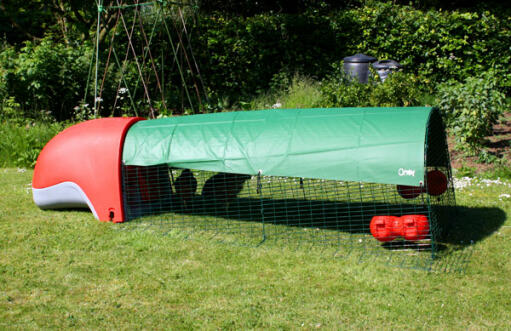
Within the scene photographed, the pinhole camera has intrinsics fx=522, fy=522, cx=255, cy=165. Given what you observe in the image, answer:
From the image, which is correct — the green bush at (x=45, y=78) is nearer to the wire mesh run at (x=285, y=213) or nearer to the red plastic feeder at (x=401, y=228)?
the wire mesh run at (x=285, y=213)

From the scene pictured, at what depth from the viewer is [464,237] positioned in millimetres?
5625

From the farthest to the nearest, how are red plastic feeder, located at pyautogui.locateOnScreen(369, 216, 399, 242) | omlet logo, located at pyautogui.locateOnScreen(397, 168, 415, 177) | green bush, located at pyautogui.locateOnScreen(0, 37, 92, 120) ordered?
green bush, located at pyautogui.locateOnScreen(0, 37, 92, 120) → red plastic feeder, located at pyautogui.locateOnScreen(369, 216, 399, 242) → omlet logo, located at pyautogui.locateOnScreen(397, 168, 415, 177)

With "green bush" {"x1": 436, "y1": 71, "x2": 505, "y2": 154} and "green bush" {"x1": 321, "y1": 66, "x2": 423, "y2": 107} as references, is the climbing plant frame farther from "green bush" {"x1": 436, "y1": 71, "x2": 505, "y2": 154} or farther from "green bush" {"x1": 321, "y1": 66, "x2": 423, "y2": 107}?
"green bush" {"x1": 321, "y1": 66, "x2": 423, "y2": 107}

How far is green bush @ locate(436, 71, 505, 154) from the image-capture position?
328 inches

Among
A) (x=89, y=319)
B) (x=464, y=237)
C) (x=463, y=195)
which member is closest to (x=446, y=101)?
(x=463, y=195)

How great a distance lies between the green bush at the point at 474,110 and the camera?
8.33 metres

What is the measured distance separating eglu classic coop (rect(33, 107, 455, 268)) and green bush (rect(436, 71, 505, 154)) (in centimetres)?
216

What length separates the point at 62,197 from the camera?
6.69 meters

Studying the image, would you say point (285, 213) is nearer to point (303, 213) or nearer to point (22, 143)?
point (303, 213)

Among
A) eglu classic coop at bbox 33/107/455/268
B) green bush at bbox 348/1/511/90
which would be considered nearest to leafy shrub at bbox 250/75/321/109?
green bush at bbox 348/1/511/90

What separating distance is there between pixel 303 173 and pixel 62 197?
10.8 ft

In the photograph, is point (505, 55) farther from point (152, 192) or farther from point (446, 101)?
point (152, 192)

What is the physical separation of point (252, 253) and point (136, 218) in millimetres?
1875

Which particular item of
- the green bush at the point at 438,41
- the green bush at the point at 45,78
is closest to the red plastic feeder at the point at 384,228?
the green bush at the point at 45,78
